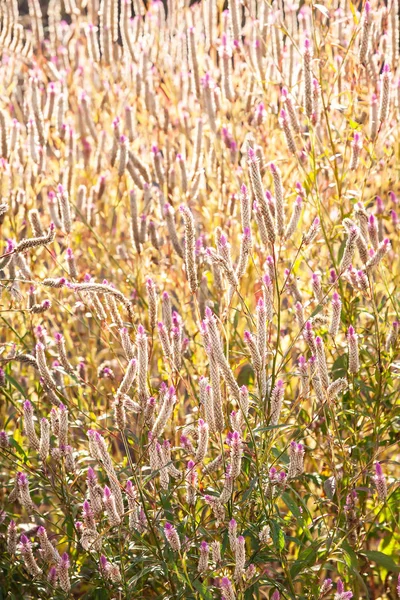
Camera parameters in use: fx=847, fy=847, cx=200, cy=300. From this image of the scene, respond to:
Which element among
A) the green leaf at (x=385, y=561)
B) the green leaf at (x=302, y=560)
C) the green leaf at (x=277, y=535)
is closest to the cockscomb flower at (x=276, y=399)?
the green leaf at (x=277, y=535)

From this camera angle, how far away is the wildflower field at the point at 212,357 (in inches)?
62.1

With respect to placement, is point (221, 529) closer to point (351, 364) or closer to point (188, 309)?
point (351, 364)

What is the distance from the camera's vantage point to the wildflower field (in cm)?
158

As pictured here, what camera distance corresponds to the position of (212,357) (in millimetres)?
1486

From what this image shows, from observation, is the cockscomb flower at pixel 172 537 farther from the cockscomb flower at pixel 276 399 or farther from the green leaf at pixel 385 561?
the green leaf at pixel 385 561

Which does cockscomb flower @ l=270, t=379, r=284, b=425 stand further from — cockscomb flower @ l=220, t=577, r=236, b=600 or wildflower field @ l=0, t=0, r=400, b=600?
cockscomb flower @ l=220, t=577, r=236, b=600

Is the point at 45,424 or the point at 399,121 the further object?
the point at 399,121

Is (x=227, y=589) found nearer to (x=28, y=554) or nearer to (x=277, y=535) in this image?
(x=277, y=535)

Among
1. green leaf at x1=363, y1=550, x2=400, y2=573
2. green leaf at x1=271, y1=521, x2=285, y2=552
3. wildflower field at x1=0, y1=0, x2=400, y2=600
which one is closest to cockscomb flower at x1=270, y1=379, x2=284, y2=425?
wildflower field at x1=0, y1=0, x2=400, y2=600

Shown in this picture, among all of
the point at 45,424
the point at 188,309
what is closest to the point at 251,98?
the point at 188,309

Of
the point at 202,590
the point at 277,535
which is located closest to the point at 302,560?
the point at 277,535

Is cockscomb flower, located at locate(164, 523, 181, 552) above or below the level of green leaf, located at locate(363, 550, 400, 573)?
above

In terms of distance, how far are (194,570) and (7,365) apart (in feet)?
2.63

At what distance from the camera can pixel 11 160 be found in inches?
120
